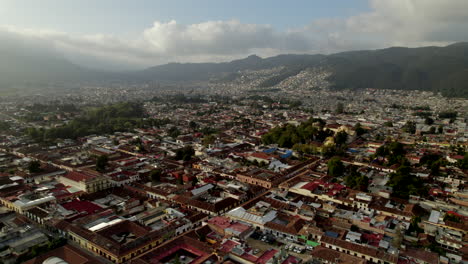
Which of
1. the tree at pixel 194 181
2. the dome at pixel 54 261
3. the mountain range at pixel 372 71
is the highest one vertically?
the mountain range at pixel 372 71

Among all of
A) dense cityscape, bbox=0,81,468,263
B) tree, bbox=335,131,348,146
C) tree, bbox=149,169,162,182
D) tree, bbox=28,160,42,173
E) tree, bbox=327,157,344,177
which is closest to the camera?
dense cityscape, bbox=0,81,468,263

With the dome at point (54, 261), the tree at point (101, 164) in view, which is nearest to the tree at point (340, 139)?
the tree at point (101, 164)

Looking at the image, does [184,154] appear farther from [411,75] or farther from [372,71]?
[372,71]

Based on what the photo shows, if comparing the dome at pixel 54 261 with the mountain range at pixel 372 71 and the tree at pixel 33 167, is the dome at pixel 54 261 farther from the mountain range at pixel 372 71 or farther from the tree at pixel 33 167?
the mountain range at pixel 372 71

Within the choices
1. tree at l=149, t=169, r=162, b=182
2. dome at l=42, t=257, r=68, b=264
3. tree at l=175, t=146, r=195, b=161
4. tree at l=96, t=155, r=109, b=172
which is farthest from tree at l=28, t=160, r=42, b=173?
dome at l=42, t=257, r=68, b=264

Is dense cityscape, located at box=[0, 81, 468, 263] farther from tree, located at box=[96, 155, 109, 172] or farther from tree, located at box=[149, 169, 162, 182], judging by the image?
tree, located at box=[149, 169, 162, 182]

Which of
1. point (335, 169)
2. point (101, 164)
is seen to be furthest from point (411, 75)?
point (101, 164)

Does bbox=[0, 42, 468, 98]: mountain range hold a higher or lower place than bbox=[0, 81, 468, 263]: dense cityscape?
higher

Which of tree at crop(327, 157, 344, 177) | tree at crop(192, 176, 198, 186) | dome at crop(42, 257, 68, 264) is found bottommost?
tree at crop(192, 176, 198, 186)

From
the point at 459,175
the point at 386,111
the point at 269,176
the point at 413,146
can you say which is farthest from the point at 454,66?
the point at 269,176

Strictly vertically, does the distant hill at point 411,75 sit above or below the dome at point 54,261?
above

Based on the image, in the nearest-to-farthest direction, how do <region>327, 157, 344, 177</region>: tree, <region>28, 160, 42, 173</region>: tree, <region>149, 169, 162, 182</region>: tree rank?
<region>149, 169, 162, 182</region>: tree → <region>28, 160, 42, 173</region>: tree → <region>327, 157, 344, 177</region>: tree
